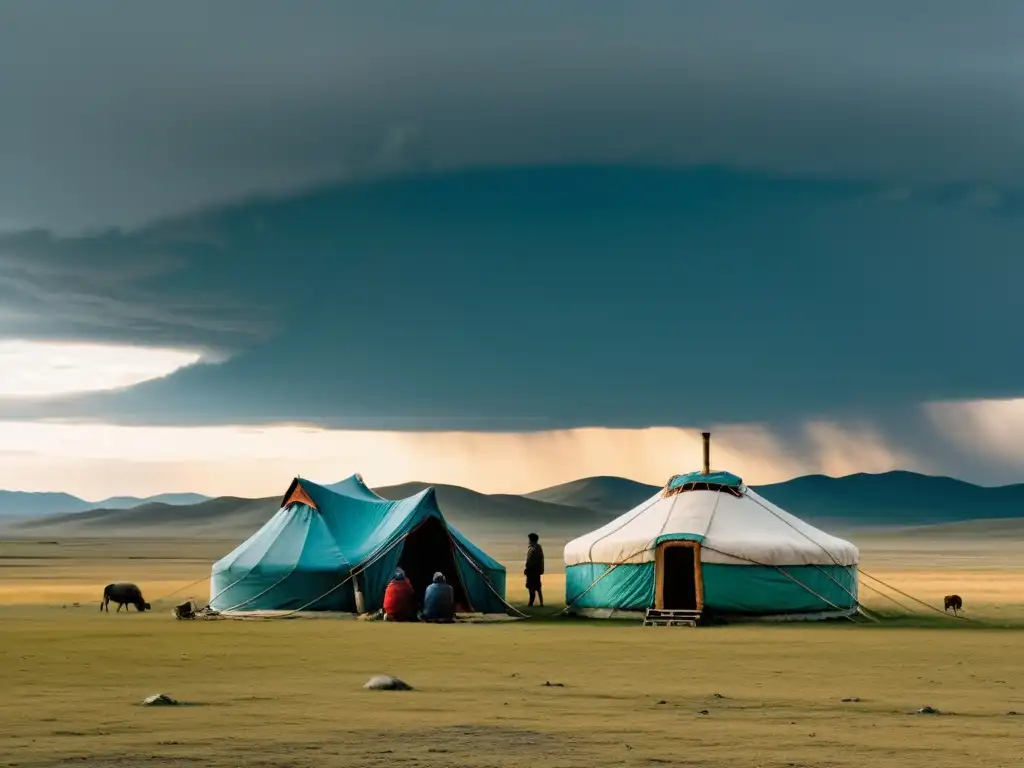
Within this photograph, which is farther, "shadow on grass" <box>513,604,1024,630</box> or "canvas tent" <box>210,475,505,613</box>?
"canvas tent" <box>210,475,505,613</box>

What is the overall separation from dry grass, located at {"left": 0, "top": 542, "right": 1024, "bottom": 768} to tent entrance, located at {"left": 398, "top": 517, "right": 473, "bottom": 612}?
11.2 ft

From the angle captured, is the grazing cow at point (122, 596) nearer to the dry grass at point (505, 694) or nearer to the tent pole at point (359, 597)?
the dry grass at point (505, 694)

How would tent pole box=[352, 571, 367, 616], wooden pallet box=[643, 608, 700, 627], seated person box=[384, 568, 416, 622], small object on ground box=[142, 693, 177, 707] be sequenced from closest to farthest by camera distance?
small object on ground box=[142, 693, 177, 707] → wooden pallet box=[643, 608, 700, 627] → seated person box=[384, 568, 416, 622] → tent pole box=[352, 571, 367, 616]

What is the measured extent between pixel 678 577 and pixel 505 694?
1619 cm

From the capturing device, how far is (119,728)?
48.8 feet

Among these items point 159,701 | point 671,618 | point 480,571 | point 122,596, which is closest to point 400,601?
point 480,571

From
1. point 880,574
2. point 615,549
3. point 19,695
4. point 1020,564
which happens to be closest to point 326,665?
point 19,695

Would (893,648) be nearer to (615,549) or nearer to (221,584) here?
(615,549)

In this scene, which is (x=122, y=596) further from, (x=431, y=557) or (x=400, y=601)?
(x=400, y=601)

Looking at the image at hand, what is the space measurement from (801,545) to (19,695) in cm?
1846

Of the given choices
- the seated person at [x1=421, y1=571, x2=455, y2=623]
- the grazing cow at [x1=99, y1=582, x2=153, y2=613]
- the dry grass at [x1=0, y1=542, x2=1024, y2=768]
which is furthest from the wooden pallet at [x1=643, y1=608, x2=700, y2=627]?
the grazing cow at [x1=99, y1=582, x2=153, y2=613]

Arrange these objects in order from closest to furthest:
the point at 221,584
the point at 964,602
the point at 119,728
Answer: the point at 119,728, the point at 221,584, the point at 964,602

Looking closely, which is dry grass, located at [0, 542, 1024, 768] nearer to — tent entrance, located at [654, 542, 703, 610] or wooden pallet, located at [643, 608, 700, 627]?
wooden pallet, located at [643, 608, 700, 627]

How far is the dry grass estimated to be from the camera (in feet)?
44.3
